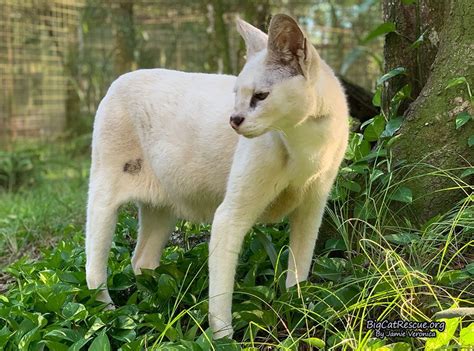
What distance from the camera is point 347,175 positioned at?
308cm

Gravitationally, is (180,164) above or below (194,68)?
above

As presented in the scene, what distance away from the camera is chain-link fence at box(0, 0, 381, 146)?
27.6 ft

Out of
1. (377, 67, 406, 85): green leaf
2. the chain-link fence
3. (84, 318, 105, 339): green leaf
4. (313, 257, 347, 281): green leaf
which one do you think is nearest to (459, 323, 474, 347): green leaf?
(313, 257, 347, 281): green leaf

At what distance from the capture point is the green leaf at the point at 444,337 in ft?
6.50

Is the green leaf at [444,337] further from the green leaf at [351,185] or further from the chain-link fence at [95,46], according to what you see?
the chain-link fence at [95,46]

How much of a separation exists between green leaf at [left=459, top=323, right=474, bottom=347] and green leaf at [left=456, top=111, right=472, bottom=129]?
3.58ft

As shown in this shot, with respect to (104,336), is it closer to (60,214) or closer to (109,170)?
(109,170)

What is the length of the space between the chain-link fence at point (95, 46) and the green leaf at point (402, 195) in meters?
5.74

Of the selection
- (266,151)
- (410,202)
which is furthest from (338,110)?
(410,202)

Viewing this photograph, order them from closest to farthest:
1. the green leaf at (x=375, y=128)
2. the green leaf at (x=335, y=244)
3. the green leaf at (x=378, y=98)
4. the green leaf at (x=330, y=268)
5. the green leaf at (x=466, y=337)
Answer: the green leaf at (x=466, y=337) → the green leaf at (x=330, y=268) → the green leaf at (x=335, y=244) → the green leaf at (x=375, y=128) → the green leaf at (x=378, y=98)

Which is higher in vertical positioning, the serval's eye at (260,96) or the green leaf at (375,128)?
the serval's eye at (260,96)

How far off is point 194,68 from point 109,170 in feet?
19.5

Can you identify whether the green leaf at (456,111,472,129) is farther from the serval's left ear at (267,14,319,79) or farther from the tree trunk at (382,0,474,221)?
the serval's left ear at (267,14,319,79)

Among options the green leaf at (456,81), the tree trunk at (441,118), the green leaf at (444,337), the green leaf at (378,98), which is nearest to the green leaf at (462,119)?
the tree trunk at (441,118)
